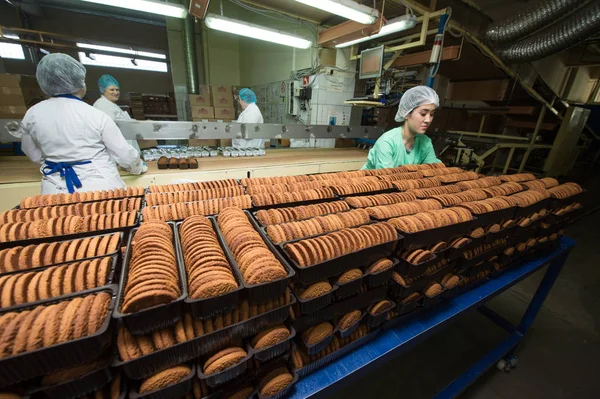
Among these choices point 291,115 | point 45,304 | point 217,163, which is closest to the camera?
point 45,304

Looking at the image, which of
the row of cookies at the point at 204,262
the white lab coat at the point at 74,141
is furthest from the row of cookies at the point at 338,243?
the white lab coat at the point at 74,141

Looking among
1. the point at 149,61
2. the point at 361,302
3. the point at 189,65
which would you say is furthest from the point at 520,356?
the point at 149,61

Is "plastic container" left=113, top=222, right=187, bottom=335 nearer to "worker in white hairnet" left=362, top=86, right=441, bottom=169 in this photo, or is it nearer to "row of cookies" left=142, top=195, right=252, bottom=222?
"row of cookies" left=142, top=195, right=252, bottom=222

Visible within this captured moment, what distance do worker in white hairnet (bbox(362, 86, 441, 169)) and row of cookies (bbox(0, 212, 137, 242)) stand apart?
2112 mm

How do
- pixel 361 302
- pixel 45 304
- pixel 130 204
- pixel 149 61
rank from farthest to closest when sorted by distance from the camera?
pixel 149 61
pixel 130 204
pixel 361 302
pixel 45 304

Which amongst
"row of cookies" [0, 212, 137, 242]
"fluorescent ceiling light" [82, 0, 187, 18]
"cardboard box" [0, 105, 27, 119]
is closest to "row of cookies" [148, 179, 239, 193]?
"row of cookies" [0, 212, 137, 242]

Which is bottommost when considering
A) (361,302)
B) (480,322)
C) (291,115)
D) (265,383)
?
(480,322)

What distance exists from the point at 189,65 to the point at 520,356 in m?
8.49

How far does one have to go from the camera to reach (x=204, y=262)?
0.70m

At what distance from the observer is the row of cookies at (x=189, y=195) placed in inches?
47.0

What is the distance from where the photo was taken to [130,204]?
3.73ft

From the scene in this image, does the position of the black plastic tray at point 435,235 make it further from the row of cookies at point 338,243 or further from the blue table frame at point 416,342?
the blue table frame at point 416,342

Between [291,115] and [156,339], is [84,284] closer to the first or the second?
[156,339]

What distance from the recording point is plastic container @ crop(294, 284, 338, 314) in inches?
31.1
